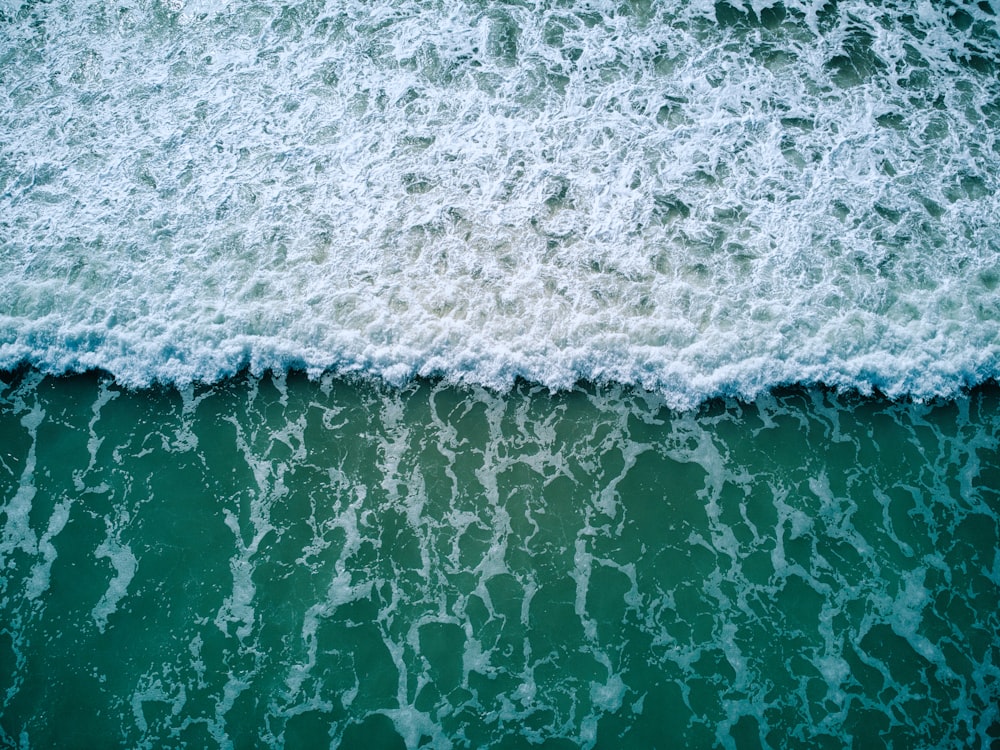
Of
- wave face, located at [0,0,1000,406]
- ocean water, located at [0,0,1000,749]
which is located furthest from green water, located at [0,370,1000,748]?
wave face, located at [0,0,1000,406]

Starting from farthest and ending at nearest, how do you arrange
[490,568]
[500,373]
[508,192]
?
[508,192] → [500,373] → [490,568]

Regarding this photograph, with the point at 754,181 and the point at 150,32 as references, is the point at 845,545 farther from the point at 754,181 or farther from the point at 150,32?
the point at 150,32

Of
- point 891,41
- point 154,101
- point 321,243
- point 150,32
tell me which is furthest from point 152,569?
point 891,41

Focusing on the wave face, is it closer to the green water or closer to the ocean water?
the ocean water

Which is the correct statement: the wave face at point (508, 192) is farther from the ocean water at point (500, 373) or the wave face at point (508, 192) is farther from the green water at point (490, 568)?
the green water at point (490, 568)

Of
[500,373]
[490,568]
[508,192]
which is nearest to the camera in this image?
[490,568]

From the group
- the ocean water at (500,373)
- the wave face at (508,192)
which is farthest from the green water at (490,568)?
the wave face at (508,192)

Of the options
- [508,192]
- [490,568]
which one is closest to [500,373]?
[490,568]

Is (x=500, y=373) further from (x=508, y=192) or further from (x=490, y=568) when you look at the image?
(x=508, y=192)
